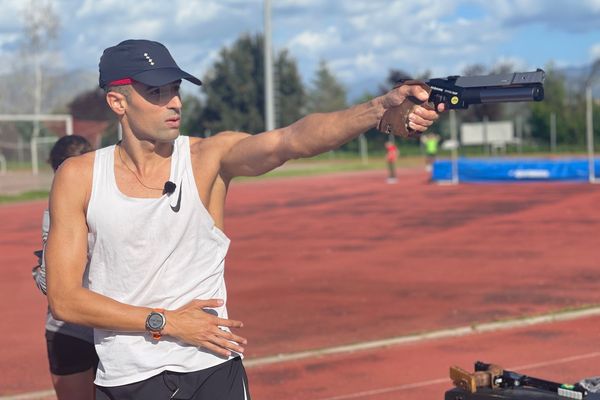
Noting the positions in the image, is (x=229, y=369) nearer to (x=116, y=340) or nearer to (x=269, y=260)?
(x=116, y=340)

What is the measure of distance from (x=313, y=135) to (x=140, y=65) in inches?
25.2

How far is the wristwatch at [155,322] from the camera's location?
2967mm

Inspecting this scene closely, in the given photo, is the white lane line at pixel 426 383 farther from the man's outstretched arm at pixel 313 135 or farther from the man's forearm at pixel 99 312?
the man's forearm at pixel 99 312

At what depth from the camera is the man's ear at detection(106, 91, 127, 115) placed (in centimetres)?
315

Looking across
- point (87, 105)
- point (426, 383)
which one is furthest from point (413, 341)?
point (87, 105)

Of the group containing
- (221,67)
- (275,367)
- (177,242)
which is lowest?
(275,367)

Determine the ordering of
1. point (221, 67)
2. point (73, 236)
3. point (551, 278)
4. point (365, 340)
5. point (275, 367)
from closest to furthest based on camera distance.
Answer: point (73, 236)
point (275, 367)
point (365, 340)
point (551, 278)
point (221, 67)

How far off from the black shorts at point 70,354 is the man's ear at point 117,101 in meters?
1.46

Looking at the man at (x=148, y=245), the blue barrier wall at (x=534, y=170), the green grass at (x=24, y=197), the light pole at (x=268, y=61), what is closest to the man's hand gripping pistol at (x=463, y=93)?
the man at (x=148, y=245)

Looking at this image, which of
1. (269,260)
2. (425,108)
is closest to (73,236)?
(425,108)

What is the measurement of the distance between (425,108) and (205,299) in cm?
104

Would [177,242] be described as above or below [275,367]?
above

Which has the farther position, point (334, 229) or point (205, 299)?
point (334, 229)

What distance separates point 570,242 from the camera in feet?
47.6
